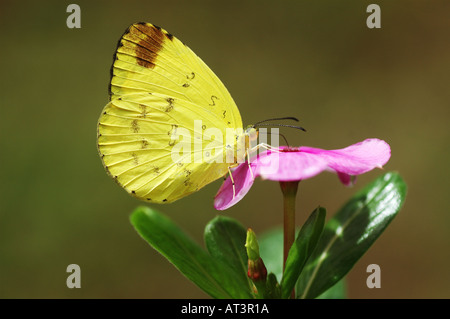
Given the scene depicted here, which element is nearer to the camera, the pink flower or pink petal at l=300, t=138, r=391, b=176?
the pink flower

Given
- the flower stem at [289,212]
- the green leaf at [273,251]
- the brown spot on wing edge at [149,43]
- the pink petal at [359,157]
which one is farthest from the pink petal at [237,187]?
the brown spot on wing edge at [149,43]

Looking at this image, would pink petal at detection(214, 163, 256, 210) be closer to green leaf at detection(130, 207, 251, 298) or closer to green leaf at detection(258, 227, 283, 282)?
green leaf at detection(130, 207, 251, 298)

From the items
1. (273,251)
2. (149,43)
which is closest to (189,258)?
(273,251)

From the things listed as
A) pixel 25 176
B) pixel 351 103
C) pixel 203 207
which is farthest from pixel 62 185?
pixel 351 103

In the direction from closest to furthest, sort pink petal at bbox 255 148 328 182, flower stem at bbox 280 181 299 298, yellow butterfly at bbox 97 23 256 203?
1. pink petal at bbox 255 148 328 182
2. flower stem at bbox 280 181 299 298
3. yellow butterfly at bbox 97 23 256 203

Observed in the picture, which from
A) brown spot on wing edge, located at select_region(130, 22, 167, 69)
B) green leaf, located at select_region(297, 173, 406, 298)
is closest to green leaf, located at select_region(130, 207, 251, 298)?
green leaf, located at select_region(297, 173, 406, 298)

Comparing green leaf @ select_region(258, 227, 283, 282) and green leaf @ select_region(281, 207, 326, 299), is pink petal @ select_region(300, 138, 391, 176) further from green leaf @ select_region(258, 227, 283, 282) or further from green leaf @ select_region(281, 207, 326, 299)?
green leaf @ select_region(258, 227, 283, 282)

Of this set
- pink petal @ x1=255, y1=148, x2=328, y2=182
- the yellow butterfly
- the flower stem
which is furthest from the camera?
the yellow butterfly

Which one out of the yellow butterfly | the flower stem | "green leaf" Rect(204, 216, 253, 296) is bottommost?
"green leaf" Rect(204, 216, 253, 296)

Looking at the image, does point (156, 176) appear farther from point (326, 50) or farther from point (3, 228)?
point (326, 50)

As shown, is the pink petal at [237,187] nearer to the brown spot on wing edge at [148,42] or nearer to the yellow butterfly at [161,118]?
the yellow butterfly at [161,118]

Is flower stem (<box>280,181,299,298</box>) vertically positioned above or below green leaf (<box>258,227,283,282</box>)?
above
